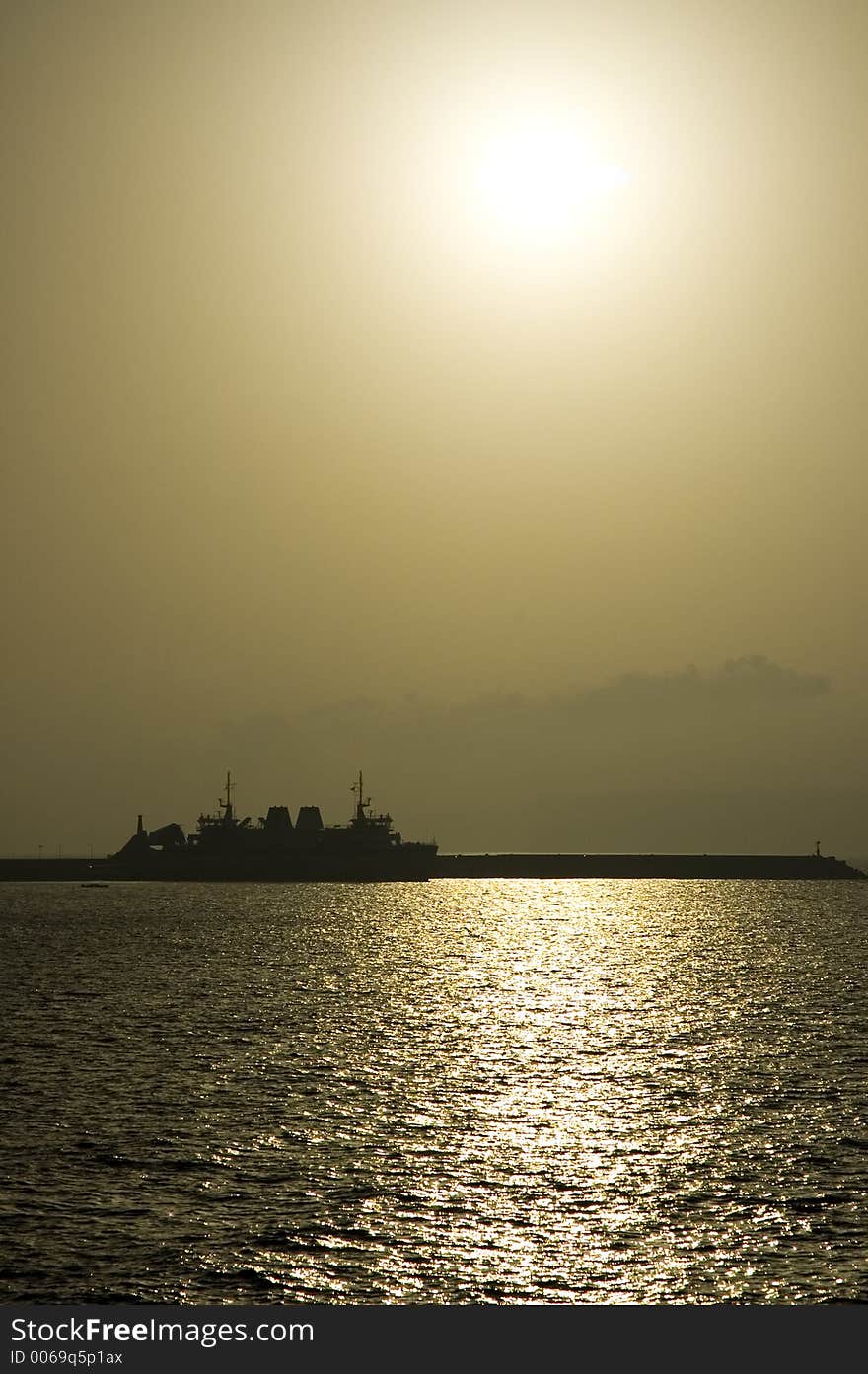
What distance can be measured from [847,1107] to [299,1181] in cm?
1806

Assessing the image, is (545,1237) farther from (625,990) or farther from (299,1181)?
(625,990)

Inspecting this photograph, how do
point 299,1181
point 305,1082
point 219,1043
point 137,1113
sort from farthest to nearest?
point 219,1043 < point 305,1082 < point 137,1113 < point 299,1181

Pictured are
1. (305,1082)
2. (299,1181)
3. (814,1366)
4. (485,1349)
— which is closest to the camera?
(814,1366)

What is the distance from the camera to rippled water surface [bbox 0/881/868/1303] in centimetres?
2562

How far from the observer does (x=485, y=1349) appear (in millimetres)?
19656

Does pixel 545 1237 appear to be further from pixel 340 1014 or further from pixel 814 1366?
pixel 340 1014

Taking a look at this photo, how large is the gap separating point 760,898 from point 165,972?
13257 centimetres

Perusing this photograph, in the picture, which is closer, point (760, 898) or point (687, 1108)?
point (687, 1108)

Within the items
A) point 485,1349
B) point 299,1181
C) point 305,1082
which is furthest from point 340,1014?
point 485,1349

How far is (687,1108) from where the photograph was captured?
41.2 m

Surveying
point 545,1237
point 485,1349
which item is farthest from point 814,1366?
point 545,1237

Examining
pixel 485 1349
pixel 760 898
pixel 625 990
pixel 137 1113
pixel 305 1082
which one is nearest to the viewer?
pixel 485 1349

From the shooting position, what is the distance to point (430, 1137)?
36.7 metres

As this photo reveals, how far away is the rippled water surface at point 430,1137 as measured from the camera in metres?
25.6
